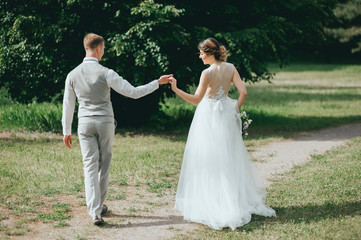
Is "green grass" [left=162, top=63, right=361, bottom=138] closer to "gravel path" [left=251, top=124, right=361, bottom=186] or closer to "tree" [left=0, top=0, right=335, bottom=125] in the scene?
"gravel path" [left=251, top=124, right=361, bottom=186]

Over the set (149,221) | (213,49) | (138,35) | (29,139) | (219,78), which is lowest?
(149,221)

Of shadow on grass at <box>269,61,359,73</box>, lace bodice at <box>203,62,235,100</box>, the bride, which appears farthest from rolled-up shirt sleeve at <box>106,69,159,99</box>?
shadow on grass at <box>269,61,359,73</box>

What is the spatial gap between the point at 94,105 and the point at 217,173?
1.72 m

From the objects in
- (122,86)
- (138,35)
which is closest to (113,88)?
(122,86)

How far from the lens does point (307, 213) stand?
5.66 metres

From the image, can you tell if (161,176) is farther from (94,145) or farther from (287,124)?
(287,124)

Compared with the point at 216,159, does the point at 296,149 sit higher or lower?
lower

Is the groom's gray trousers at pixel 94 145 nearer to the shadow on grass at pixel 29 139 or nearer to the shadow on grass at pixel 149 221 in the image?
the shadow on grass at pixel 149 221

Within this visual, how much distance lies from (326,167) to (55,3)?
728cm

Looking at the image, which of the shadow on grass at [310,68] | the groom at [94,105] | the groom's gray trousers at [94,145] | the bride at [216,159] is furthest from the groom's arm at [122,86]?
the shadow on grass at [310,68]

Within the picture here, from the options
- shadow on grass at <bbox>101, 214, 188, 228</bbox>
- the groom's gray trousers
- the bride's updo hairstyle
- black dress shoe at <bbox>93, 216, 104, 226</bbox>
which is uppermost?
the bride's updo hairstyle

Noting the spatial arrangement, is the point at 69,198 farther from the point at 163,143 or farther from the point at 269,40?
the point at 269,40

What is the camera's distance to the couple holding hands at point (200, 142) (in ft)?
16.9

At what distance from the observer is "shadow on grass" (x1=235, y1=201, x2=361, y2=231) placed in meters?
5.36
